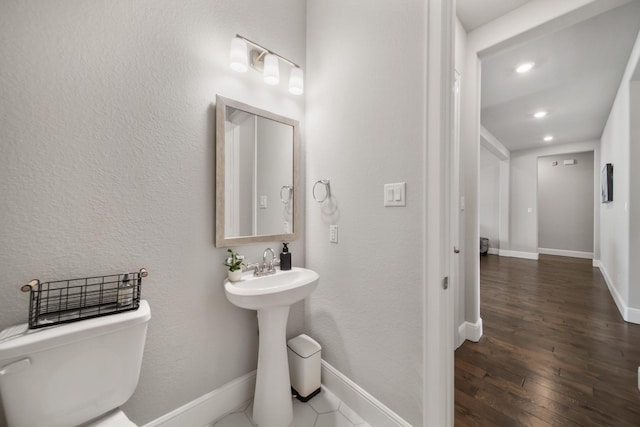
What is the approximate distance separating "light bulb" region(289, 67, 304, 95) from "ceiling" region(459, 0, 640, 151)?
161 centimetres

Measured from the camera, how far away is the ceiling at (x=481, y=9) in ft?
5.83

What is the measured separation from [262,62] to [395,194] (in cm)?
115

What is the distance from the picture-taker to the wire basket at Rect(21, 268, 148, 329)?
87 cm

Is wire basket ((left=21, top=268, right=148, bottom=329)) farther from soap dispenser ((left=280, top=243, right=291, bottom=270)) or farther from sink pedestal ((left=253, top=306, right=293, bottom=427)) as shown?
soap dispenser ((left=280, top=243, right=291, bottom=270))

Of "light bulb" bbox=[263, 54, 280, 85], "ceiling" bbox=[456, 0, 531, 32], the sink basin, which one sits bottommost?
the sink basin

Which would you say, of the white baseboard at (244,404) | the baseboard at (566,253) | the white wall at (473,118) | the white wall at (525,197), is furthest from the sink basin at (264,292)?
the baseboard at (566,253)

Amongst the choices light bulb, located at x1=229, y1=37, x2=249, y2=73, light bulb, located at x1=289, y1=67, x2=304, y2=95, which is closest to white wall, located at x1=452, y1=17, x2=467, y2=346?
light bulb, located at x1=289, y1=67, x2=304, y2=95

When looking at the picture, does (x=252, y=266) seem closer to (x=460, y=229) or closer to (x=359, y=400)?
(x=359, y=400)

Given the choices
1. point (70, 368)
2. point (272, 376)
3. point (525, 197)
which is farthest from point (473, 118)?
point (525, 197)

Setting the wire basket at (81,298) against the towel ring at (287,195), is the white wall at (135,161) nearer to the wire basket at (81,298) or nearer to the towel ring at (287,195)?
the wire basket at (81,298)

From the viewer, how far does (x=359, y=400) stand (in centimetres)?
138

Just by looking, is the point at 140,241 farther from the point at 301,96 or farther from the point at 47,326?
the point at 301,96

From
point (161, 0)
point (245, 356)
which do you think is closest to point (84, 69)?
point (161, 0)

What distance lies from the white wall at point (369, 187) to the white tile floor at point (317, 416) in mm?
182
